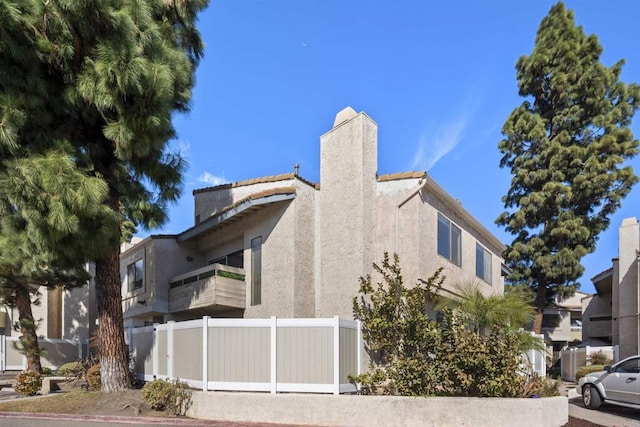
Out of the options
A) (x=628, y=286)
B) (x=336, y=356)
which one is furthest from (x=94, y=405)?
(x=628, y=286)

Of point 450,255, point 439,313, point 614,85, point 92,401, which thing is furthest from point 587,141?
point 92,401

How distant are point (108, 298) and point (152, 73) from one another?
5849 millimetres

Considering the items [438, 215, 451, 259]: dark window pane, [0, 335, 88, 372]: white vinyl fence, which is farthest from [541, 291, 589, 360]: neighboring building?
[0, 335, 88, 372]: white vinyl fence

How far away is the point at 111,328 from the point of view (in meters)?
11.8

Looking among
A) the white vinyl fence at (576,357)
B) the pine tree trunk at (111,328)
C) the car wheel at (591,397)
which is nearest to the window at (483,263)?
the car wheel at (591,397)

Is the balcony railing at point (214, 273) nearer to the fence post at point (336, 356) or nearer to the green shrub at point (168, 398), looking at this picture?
the green shrub at point (168, 398)

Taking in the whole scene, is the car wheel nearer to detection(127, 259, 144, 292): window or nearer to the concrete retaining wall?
the concrete retaining wall

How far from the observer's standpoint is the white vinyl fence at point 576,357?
21405 millimetres

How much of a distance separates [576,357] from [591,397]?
11460mm

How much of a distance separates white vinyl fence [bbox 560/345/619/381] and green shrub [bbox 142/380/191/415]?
19320 millimetres

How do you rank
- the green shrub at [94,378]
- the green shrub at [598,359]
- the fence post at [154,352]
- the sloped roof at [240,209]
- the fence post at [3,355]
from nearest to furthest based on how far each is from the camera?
1. the fence post at [154,352]
2. the green shrub at [94,378]
3. the sloped roof at [240,209]
4. the green shrub at [598,359]
5. the fence post at [3,355]

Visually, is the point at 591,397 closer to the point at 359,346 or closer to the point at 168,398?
the point at 359,346

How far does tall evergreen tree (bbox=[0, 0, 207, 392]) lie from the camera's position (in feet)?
32.2

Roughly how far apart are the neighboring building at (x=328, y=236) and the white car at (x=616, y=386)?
15.1 feet
